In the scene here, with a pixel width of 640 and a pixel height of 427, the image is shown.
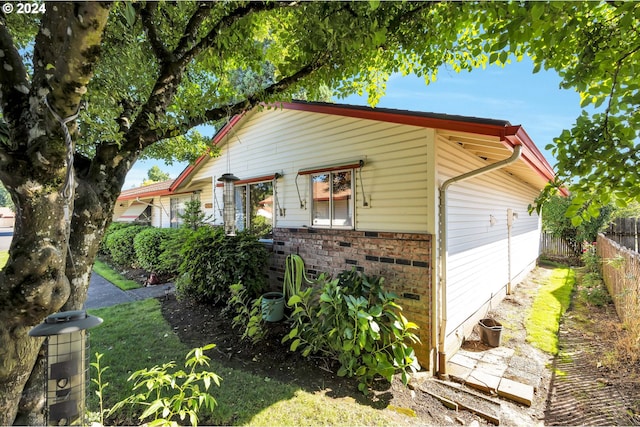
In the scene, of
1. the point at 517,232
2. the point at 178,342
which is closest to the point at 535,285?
the point at 517,232

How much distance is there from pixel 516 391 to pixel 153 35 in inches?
241

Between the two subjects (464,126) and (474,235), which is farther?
(474,235)

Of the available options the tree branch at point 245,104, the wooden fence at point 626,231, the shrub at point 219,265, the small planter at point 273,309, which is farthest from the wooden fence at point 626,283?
the shrub at point 219,265

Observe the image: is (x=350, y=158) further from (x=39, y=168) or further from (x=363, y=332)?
(x=39, y=168)

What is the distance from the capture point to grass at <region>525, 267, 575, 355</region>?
514 cm

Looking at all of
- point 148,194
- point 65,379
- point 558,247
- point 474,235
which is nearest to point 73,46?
point 65,379

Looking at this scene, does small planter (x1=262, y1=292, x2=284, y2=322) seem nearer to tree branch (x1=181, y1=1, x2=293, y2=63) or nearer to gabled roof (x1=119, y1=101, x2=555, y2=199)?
gabled roof (x1=119, y1=101, x2=555, y2=199)

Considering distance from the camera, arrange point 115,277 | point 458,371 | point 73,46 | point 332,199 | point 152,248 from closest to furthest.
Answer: point 73,46 < point 458,371 < point 332,199 < point 152,248 < point 115,277

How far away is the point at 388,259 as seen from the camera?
4492mm

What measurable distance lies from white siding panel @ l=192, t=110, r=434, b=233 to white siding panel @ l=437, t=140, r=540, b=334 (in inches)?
18.3

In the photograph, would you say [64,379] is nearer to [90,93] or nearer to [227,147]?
[90,93]

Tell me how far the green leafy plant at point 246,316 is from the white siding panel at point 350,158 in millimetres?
1818

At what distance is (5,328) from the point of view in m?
1.83

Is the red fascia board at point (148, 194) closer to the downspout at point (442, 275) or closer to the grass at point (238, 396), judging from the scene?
the grass at point (238, 396)
